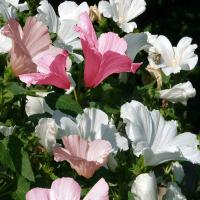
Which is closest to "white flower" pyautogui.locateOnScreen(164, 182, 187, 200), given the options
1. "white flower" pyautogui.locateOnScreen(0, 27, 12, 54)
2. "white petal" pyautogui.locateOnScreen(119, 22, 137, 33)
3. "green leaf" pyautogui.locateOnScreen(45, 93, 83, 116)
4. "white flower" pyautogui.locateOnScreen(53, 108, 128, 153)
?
"white flower" pyautogui.locateOnScreen(53, 108, 128, 153)

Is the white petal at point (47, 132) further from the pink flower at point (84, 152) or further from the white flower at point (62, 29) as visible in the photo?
the white flower at point (62, 29)

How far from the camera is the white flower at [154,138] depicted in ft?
4.66

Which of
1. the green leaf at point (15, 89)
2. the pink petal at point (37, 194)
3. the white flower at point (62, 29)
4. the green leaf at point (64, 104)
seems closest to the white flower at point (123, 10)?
the white flower at point (62, 29)

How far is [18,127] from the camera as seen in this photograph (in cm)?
147

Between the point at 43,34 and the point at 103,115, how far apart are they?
213mm

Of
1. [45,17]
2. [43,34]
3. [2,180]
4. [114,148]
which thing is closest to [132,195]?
[114,148]

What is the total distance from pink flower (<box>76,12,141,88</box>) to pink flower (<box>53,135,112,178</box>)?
202 millimetres

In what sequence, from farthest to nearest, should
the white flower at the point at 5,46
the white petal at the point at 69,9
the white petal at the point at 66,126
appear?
the white petal at the point at 69,9, the white flower at the point at 5,46, the white petal at the point at 66,126

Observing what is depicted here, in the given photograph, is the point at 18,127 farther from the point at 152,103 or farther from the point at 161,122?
the point at 152,103

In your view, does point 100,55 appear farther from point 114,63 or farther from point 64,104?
point 64,104

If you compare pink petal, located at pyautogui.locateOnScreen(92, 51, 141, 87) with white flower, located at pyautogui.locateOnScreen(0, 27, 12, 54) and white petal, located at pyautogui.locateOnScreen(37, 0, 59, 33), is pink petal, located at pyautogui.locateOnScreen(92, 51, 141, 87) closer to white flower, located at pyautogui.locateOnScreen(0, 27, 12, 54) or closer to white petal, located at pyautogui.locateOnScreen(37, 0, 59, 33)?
white flower, located at pyautogui.locateOnScreen(0, 27, 12, 54)

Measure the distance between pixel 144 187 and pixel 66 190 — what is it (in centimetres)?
18

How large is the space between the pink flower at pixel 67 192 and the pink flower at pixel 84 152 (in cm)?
8

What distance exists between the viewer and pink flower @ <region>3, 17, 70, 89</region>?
4.54 feet
